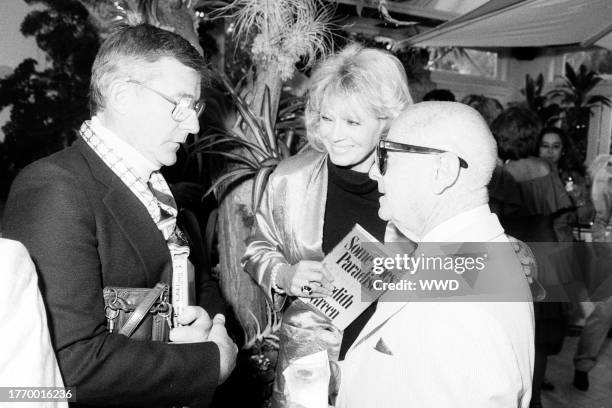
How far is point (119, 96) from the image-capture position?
1.32 metres

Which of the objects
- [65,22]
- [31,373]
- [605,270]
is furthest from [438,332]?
[65,22]

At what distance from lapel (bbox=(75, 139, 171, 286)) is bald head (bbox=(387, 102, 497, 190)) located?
72 centimetres

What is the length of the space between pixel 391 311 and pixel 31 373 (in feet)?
2.32

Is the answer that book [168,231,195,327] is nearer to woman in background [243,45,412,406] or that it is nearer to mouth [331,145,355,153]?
woman in background [243,45,412,406]

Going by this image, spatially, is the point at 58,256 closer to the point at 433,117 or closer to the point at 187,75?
the point at 187,75

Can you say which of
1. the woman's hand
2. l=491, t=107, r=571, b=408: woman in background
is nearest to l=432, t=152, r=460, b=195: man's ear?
the woman's hand

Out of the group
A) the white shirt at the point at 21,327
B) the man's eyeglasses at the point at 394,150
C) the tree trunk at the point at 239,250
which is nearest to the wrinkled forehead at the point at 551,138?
the tree trunk at the point at 239,250

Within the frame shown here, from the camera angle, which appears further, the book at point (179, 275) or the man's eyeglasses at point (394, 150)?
the book at point (179, 275)

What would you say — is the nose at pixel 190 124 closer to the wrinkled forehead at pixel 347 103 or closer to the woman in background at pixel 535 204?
the wrinkled forehead at pixel 347 103

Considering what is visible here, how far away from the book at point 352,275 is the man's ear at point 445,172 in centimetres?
52

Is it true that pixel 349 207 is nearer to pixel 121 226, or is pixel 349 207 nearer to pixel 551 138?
pixel 121 226

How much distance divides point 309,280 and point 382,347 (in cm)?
73

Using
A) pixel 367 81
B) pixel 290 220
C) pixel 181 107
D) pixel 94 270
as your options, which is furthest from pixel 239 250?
pixel 94 270

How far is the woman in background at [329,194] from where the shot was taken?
75.2 inches
